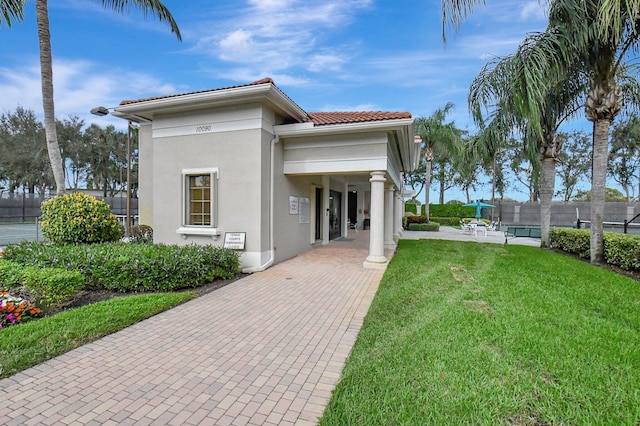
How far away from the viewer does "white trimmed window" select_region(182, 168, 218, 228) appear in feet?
28.8

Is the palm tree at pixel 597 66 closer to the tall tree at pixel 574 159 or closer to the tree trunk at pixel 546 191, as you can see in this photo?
the tree trunk at pixel 546 191

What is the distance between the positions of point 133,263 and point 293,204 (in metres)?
4.96

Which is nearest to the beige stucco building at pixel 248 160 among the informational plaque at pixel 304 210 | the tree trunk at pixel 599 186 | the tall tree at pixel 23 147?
the informational plaque at pixel 304 210

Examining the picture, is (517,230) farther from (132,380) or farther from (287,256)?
(132,380)

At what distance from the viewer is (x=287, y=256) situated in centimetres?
988

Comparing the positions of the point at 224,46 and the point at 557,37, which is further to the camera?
the point at 224,46

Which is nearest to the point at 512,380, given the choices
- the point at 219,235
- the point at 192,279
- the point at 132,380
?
the point at 132,380

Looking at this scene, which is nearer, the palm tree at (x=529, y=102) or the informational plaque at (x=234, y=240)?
the palm tree at (x=529, y=102)

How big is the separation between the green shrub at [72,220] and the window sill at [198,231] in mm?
1952

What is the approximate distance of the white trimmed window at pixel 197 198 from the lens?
8766 mm

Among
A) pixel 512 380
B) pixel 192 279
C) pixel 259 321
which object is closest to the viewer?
pixel 512 380

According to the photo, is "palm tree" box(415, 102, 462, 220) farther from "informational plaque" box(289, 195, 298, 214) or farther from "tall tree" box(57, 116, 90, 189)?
"tall tree" box(57, 116, 90, 189)

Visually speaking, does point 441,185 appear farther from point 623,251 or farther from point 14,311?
point 14,311

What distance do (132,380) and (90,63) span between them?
544 inches
